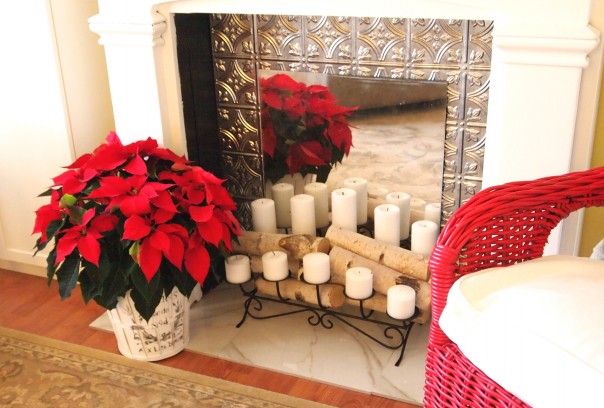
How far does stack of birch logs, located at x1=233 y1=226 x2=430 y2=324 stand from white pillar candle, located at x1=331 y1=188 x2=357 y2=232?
0.03 meters

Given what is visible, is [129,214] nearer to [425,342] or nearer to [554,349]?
[425,342]

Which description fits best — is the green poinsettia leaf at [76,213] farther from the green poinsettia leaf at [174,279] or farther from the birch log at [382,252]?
the birch log at [382,252]

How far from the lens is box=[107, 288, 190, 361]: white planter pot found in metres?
1.88

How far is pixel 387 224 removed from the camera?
1974 mm

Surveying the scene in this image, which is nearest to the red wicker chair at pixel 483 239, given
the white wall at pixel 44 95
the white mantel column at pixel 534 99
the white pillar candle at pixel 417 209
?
the white mantel column at pixel 534 99

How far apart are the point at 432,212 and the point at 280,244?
0.46 metres

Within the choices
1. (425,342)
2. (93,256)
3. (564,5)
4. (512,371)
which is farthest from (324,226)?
(512,371)

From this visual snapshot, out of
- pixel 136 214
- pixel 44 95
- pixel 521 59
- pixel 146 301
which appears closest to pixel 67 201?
pixel 136 214

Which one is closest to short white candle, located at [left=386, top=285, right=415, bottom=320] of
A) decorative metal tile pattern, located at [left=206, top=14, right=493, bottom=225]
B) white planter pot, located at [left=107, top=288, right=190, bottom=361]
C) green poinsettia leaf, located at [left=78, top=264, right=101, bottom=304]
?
decorative metal tile pattern, located at [left=206, top=14, right=493, bottom=225]

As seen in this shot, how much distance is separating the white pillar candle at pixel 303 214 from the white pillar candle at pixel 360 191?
121 mm

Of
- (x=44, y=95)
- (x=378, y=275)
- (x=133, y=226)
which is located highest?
(x=44, y=95)

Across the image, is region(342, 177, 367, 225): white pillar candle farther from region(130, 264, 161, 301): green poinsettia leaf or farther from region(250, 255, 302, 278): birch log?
region(130, 264, 161, 301): green poinsettia leaf

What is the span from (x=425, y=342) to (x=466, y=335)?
0.84 meters

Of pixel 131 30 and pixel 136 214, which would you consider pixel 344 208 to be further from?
pixel 131 30
